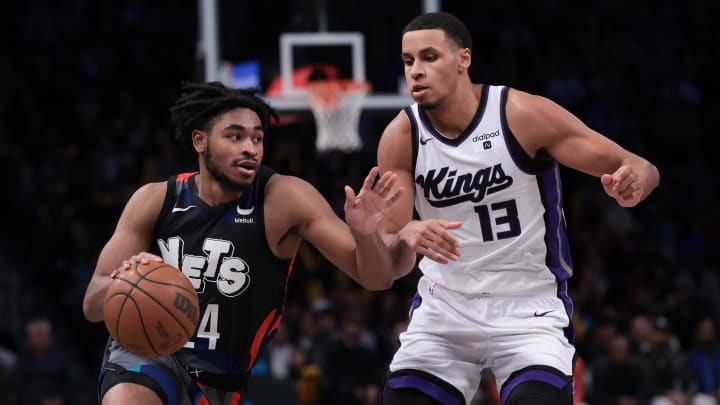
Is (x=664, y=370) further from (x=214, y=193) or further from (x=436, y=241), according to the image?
(x=436, y=241)

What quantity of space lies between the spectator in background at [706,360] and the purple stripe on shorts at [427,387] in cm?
838

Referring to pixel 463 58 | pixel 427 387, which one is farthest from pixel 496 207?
pixel 427 387

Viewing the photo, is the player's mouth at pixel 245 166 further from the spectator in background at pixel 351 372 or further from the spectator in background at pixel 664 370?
the spectator in background at pixel 664 370

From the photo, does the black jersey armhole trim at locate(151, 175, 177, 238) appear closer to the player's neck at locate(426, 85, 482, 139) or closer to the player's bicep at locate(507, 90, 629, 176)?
the player's neck at locate(426, 85, 482, 139)

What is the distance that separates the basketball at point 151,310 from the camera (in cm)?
513

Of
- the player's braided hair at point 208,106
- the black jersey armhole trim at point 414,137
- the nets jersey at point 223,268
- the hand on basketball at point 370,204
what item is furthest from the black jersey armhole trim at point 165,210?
the black jersey armhole trim at point 414,137

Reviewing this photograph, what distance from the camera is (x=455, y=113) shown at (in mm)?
5625

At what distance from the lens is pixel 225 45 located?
16.2 m

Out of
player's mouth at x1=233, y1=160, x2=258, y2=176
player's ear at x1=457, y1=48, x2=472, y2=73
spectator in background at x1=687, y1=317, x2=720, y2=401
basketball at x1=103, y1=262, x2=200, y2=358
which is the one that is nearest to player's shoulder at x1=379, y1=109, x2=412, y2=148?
player's ear at x1=457, y1=48, x2=472, y2=73

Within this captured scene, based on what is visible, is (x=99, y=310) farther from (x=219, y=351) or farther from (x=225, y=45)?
(x=225, y=45)

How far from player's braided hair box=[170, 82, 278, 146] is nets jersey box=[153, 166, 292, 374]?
0.39m

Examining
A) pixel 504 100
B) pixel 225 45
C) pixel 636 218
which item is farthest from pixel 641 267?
pixel 504 100

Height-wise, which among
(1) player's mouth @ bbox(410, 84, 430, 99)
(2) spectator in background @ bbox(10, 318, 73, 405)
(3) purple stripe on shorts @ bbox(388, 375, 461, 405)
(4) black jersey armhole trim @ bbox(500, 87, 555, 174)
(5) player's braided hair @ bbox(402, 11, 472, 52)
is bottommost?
(2) spectator in background @ bbox(10, 318, 73, 405)

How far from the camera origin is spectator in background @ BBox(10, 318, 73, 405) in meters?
11.5
